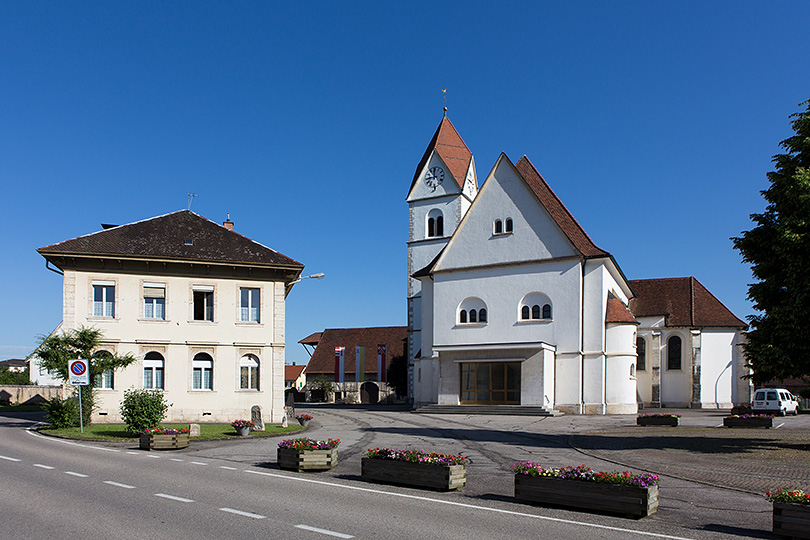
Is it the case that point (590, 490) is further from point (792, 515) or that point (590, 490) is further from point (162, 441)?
point (162, 441)

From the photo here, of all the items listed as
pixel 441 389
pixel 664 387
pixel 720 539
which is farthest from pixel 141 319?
pixel 664 387

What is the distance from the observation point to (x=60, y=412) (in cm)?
2720

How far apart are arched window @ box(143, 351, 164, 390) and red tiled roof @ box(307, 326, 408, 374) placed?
1640 inches

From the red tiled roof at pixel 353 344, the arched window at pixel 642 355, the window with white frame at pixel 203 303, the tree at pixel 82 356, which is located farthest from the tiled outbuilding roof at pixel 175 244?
the red tiled roof at pixel 353 344

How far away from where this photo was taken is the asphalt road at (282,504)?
9.22m

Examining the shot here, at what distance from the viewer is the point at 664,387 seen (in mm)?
52250

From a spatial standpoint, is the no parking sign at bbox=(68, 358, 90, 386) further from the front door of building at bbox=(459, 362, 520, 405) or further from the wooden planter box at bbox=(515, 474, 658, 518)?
the front door of building at bbox=(459, 362, 520, 405)

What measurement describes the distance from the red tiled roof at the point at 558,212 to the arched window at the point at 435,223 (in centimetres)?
1034

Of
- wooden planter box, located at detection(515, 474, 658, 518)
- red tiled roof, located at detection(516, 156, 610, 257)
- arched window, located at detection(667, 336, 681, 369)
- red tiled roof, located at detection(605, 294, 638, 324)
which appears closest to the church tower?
red tiled roof, located at detection(516, 156, 610, 257)

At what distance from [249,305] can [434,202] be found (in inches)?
1110

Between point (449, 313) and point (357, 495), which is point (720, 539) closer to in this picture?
point (357, 495)

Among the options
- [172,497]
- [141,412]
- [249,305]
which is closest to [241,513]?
[172,497]

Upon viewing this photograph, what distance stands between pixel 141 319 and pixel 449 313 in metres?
20.6

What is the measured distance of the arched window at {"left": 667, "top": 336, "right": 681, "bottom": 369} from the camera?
171ft
